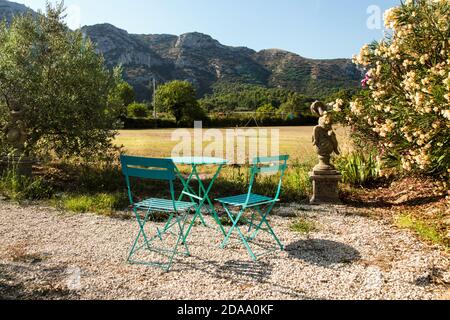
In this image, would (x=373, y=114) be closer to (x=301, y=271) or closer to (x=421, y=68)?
(x=421, y=68)

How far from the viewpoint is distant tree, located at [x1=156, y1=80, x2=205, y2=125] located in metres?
64.4

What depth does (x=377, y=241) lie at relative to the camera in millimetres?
4934

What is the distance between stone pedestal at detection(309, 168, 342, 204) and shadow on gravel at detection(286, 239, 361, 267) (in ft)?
7.63

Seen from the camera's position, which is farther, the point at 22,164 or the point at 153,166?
the point at 22,164

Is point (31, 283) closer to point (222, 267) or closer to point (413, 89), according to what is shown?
point (222, 267)

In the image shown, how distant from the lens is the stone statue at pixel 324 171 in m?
7.14

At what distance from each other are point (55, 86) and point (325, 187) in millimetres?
6233

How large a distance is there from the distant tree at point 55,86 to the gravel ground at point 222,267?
353 cm

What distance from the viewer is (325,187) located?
720 centimetres

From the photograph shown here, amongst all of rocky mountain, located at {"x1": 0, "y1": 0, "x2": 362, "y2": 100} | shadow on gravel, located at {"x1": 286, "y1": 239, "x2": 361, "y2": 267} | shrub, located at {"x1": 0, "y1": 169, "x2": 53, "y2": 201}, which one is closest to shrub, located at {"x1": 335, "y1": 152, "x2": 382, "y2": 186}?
shadow on gravel, located at {"x1": 286, "y1": 239, "x2": 361, "y2": 267}

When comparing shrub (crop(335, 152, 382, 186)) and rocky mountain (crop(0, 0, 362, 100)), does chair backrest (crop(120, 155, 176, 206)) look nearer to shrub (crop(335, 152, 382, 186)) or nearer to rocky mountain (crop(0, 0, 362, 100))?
shrub (crop(335, 152, 382, 186))

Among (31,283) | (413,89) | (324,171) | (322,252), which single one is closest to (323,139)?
(324,171)
